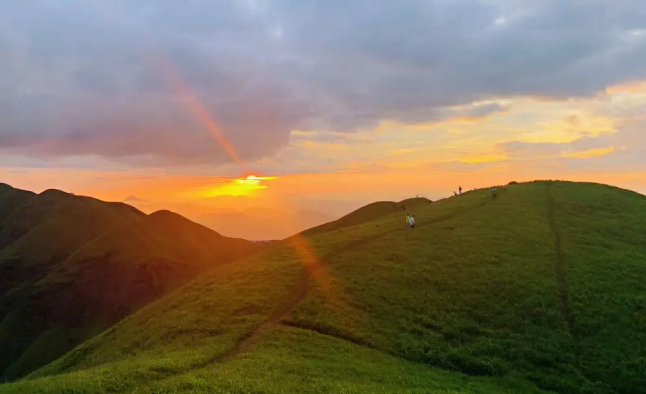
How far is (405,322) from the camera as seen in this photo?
137 feet

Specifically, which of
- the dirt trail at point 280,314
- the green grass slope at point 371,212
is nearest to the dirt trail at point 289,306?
the dirt trail at point 280,314

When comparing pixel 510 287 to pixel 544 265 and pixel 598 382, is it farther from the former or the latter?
pixel 598 382

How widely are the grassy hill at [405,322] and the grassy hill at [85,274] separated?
10483 centimetres

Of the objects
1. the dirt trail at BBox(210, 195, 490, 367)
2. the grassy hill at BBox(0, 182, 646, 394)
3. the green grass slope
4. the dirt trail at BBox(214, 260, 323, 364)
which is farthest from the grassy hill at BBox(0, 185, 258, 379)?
the dirt trail at BBox(214, 260, 323, 364)

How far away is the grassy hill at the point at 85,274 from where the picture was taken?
143 metres

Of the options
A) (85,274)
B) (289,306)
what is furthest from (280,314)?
(85,274)

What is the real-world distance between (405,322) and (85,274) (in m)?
148

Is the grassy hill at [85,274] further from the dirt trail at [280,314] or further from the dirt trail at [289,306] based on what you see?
the dirt trail at [280,314]

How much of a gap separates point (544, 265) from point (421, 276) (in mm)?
14441

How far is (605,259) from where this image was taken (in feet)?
178

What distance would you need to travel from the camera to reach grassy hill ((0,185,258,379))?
143 m

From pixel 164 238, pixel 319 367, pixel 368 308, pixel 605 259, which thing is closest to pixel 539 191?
pixel 605 259

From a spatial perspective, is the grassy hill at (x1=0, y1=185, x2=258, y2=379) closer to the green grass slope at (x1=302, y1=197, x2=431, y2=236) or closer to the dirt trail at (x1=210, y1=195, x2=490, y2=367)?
the green grass slope at (x1=302, y1=197, x2=431, y2=236)

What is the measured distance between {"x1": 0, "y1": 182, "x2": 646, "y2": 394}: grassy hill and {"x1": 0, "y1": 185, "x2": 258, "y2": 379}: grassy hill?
4127 inches
